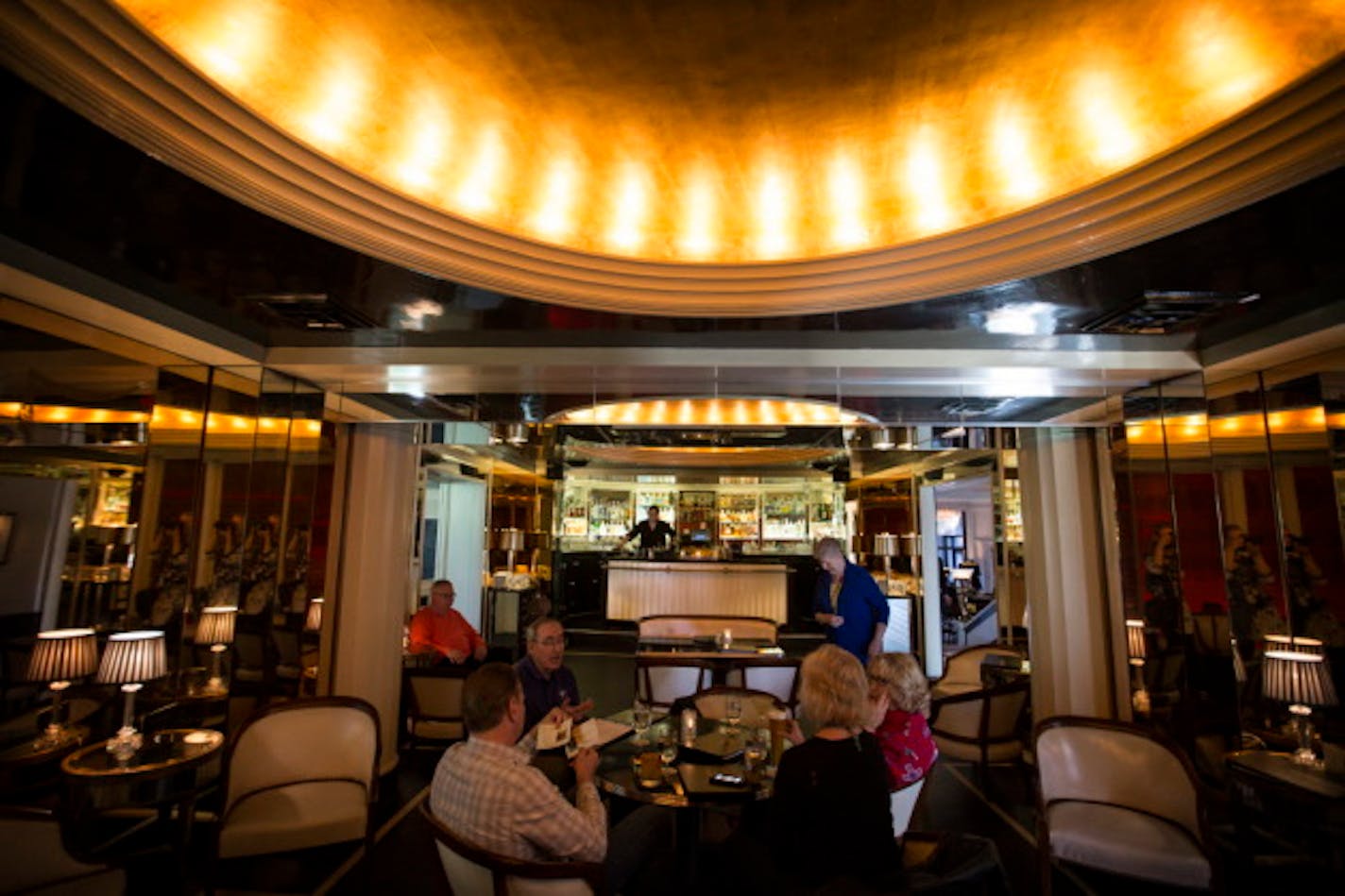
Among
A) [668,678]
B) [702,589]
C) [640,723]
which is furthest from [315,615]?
[702,589]

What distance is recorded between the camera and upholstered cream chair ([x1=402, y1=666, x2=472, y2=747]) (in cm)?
488

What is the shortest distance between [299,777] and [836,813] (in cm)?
289

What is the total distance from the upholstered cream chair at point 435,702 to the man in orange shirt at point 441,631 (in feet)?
1.69

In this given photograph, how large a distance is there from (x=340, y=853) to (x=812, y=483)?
11.1 meters

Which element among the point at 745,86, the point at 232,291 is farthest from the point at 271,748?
the point at 745,86

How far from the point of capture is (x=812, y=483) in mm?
13516

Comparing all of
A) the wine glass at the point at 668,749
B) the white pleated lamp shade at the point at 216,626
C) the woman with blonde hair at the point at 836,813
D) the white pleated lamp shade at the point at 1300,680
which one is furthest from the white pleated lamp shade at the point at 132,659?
the white pleated lamp shade at the point at 1300,680

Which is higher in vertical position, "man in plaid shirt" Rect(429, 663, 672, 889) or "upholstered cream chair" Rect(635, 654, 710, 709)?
"man in plaid shirt" Rect(429, 663, 672, 889)

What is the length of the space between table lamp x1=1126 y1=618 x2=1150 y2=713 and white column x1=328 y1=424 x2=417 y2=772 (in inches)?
217

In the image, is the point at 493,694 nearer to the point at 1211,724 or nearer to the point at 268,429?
the point at 268,429

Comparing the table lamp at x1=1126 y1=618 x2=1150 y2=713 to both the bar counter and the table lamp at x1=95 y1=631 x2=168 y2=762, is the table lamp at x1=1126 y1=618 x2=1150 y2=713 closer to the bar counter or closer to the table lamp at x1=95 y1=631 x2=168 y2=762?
the table lamp at x1=95 y1=631 x2=168 y2=762

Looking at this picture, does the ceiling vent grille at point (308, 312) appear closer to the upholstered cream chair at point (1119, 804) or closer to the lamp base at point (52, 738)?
the lamp base at point (52, 738)

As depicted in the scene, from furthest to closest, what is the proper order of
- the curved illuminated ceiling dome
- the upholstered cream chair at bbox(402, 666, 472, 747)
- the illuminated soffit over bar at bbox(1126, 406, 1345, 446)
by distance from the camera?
the upholstered cream chair at bbox(402, 666, 472, 747) < the illuminated soffit over bar at bbox(1126, 406, 1345, 446) < the curved illuminated ceiling dome

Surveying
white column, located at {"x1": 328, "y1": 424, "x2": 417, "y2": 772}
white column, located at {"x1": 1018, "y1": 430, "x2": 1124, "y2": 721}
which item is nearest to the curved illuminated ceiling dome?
white column, located at {"x1": 328, "y1": 424, "x2": 417, "y2": 772}
